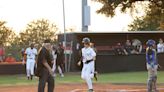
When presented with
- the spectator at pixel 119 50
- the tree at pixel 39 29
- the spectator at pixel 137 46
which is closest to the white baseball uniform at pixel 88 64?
the spectator at pixel 119 50

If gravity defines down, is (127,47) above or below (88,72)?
above

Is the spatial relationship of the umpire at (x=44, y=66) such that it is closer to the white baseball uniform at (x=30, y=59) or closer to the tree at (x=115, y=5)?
the white baseball uniform at (x=30, y=59)

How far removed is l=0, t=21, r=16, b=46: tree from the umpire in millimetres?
57615

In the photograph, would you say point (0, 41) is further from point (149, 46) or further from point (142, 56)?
point (149, 46)

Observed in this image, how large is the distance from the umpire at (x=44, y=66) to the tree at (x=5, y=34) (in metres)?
57.6

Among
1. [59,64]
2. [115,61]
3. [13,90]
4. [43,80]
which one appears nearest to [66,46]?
[115,61]

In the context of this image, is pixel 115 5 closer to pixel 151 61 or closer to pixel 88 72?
pixel 88 72

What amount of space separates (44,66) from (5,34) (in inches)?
2427

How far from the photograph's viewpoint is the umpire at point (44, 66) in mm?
13391

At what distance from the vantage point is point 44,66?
1345cm

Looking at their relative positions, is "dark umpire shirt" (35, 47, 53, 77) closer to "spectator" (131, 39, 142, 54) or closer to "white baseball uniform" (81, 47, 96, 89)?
"white baseball uniform" (81, 47, 96, 89)

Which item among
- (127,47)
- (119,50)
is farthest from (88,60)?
(127,47)

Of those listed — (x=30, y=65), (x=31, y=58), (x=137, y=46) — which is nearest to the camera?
(x=30, y=65)

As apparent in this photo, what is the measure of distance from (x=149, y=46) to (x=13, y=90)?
5.72 meters
